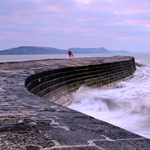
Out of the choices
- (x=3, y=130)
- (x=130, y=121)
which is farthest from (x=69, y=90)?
(x=3, y=130)

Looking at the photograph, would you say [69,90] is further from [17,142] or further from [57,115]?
[17,142]

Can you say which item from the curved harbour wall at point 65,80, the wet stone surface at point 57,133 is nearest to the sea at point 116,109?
the curved harbour wall at point 65,80

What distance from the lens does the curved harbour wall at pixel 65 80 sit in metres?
7.65

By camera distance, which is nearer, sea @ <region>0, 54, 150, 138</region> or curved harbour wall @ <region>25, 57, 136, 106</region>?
sea @ <region>0, 54, 150, 138</region>

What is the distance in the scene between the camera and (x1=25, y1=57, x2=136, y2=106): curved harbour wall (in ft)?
25.1

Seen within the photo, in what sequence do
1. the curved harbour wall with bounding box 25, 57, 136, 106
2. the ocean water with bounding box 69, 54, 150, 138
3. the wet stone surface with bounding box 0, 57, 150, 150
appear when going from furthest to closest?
1. the curved harbour wall with bounding box 25, 57, 136, 106
2. the ocean water with bounding box 69, 54, 150, 138
3. the wet stone surface with bounding box 0, 57, 150, 150

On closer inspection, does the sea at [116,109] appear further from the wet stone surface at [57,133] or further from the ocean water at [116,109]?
the wet stone surface at [57,133]

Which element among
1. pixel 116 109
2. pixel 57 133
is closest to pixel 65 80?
pixel 116 109

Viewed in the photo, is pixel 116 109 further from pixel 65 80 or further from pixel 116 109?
pixel 65 80

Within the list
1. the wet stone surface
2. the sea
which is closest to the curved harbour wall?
the sea

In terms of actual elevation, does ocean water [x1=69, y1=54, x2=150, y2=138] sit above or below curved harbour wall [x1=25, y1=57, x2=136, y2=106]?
below

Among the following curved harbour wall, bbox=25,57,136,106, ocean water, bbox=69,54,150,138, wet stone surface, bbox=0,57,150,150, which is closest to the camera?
wet stone surface, bbox=0,57,150,150

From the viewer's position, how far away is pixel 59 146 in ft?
6.05

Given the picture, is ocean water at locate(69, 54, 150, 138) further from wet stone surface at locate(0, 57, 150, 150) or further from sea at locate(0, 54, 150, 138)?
wet stone surface at locate(0, 57, 150, 150)
